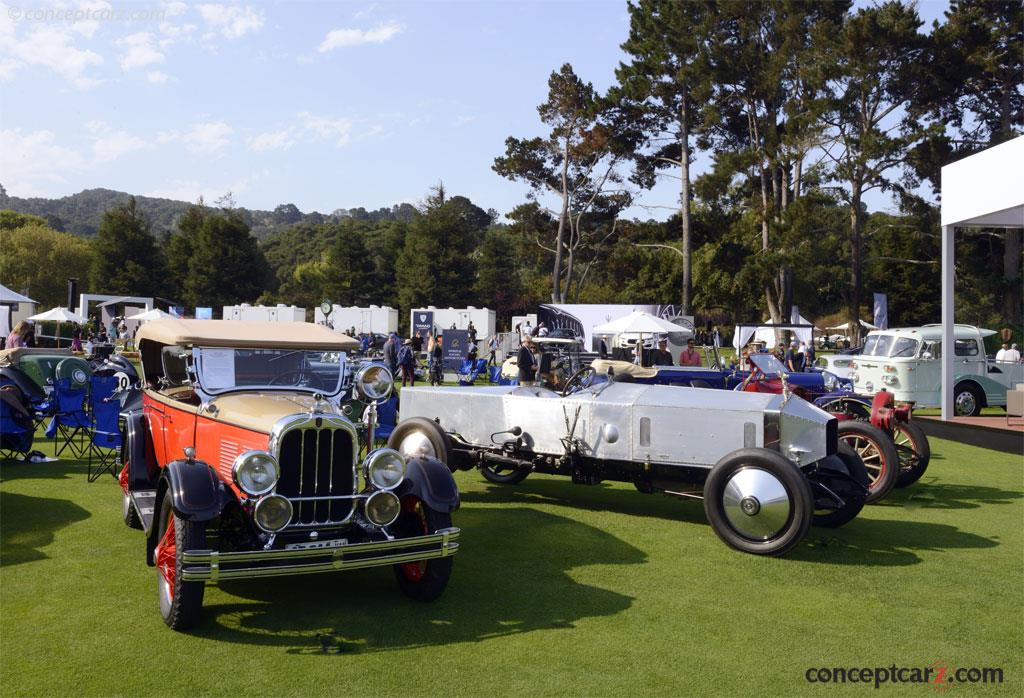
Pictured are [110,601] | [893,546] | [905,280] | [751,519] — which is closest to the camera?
[110,601]

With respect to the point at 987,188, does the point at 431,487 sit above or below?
below

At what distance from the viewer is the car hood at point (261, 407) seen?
511 cm

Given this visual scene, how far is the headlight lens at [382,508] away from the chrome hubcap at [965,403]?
52.3 feet

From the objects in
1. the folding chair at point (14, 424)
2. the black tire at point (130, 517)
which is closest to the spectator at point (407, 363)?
the folding chair at point (14, 424)

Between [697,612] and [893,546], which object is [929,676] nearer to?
[697,612]

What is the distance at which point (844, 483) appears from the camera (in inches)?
284

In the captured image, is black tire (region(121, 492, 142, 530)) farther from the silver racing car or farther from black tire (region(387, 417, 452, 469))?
the silver racing car

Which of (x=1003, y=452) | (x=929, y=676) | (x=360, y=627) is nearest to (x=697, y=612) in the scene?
(x=929, y=676)

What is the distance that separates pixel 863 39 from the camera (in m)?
29.8

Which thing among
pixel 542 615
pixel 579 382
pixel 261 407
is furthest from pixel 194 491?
pixel 579 382

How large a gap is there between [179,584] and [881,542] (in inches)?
220

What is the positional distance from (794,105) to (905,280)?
20.2 meters

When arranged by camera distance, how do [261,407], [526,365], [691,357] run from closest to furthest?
[261,407] < [691,357] < [526,365]

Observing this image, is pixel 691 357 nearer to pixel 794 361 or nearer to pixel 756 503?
pixel 794 361
